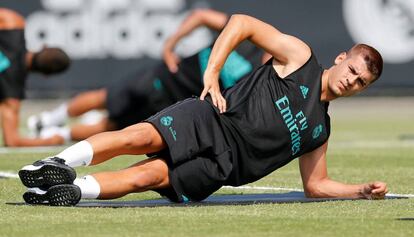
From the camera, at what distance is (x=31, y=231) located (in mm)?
6352

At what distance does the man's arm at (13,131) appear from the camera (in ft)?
47.7

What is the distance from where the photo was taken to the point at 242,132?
7.83 metres

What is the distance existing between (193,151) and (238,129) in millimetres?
325

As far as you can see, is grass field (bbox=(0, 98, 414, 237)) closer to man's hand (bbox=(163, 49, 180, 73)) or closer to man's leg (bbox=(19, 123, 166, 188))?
man's leg (bbox=(19, 123, 166, 188))

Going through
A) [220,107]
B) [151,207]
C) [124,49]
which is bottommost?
[124,49]

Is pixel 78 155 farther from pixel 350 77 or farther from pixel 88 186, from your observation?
pixel 350 77

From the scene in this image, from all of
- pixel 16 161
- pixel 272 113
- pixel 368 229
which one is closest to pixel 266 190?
pixel 272 113

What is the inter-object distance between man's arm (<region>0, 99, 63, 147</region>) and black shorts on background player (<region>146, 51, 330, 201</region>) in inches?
271

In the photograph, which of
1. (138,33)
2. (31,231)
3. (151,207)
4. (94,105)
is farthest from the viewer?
(138,33)

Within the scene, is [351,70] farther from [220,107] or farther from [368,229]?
[368,229]

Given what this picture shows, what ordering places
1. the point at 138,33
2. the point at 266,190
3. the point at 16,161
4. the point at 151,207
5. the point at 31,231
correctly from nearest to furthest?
the point at 31,231
the point at 151,207
the point at 266,190
the point at 16,161
the point at 138,33

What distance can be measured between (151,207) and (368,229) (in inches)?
64.6

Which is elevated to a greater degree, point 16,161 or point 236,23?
point 236,23

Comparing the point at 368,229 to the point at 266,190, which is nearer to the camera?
the point at 368,229
